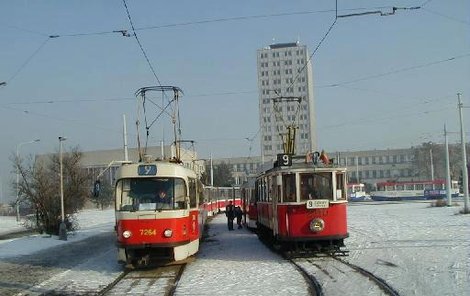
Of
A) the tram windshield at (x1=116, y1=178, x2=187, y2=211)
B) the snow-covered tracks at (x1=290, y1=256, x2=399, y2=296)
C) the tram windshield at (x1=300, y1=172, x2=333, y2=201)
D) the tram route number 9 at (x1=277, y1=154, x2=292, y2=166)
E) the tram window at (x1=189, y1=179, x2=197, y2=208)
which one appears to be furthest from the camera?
the tram route number 9 at (x1=277, y1=154, x2=292, y2=166)

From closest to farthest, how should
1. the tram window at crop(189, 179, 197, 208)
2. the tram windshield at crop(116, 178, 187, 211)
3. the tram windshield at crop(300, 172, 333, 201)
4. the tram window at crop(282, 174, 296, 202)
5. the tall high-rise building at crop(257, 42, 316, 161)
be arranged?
the tram windshield at crop(116, 178, 187, 211)
the tram window at crop(189, 179, 197, 208)
the tram windshield at crop(300, 172, 333, 201)
the tram window at crop(282, 174, 296, 202)
the tall high-rise building at crop(257, 42, 316, 161)

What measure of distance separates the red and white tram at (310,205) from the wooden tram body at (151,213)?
9.93 feet

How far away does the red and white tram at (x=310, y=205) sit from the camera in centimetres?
1695

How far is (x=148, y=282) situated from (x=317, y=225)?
5.41 m

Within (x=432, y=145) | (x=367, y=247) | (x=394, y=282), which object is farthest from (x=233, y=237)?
(x=432, y=145)

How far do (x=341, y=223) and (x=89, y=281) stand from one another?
7125 mm

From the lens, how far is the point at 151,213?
15.2 metres

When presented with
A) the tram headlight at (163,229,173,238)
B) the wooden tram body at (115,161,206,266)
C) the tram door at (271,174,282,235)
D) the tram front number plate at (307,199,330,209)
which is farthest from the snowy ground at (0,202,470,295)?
the tram front number plate at (307,199,330,209)

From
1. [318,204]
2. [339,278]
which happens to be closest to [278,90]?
[318,204]

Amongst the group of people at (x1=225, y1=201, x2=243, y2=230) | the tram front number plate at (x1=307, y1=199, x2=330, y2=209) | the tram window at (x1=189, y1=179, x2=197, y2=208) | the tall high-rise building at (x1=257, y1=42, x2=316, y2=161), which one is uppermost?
the tall high-rise building at (x1=257, y1=42, x2=316, y2=161)

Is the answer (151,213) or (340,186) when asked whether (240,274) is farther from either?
(340,186)

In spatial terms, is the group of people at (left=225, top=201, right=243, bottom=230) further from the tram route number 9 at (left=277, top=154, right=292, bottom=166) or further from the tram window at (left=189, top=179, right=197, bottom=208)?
the tram route number 9 at (left=277, top=154, right=292, bottom=166)

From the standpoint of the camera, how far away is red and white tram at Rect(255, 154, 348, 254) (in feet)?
55.6

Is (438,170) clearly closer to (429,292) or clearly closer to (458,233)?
(458,233)
